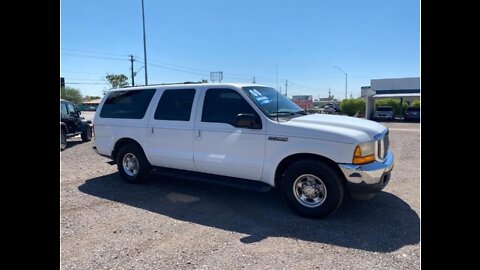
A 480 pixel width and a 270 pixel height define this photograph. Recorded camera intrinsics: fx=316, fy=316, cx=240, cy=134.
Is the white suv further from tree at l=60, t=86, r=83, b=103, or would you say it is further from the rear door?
tree at l=60, t=86, r=83, b=103

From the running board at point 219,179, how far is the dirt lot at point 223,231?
345 millimetres

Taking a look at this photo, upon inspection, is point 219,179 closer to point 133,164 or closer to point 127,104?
point 133,164

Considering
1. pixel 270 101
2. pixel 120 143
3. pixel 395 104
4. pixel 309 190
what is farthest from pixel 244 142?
pixel 395 104

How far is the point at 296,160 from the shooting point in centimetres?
441

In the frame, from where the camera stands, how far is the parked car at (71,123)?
1180 centimetres

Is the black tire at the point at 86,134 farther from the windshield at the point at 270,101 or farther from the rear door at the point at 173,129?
the windshield at the point at 270,101

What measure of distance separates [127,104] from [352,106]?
3350cm

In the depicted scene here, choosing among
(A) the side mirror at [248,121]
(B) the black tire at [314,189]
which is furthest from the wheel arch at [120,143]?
(B) the black tire at [314,189]
